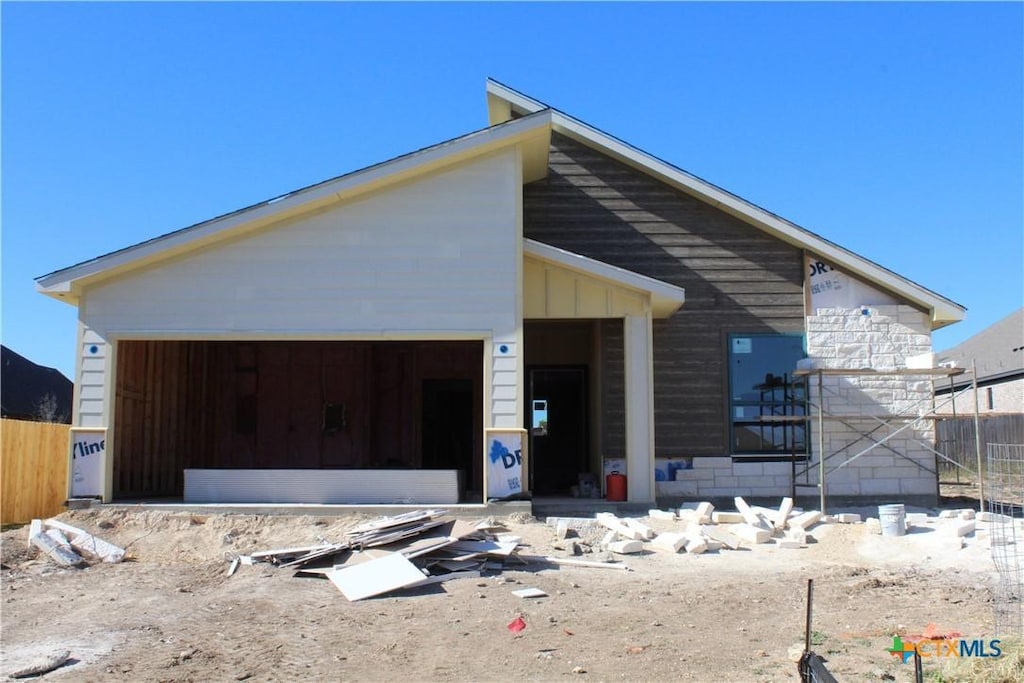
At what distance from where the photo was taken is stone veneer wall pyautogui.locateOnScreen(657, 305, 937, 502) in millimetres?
15797

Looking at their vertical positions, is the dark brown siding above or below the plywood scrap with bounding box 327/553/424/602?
above

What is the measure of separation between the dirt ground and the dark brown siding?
3932mm

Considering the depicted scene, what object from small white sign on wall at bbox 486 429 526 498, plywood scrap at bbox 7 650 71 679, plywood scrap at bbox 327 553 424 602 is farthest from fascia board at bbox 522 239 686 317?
plywood scrap at bbox 7 650 71 679

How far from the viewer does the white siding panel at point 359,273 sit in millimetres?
13781

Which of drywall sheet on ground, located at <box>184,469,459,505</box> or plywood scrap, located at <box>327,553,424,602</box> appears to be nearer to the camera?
plywood scrap, located at <box>327,553,424,602</box>

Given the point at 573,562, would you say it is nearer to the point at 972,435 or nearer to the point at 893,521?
the point at 893,521

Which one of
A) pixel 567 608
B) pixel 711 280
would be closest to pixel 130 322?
pixel 567 608

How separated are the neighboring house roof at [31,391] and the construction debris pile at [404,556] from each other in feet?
84.4

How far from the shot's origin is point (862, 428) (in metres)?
15.9

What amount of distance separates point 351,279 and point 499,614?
22.1 ft

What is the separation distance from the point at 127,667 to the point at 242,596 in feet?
7.65

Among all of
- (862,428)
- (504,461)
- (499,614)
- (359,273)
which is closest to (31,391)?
(359,273)

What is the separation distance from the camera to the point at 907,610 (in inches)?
344
